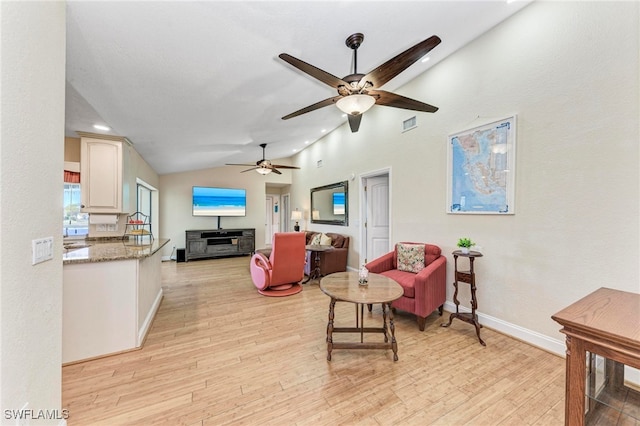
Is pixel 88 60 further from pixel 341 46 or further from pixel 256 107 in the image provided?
pixel 341 46

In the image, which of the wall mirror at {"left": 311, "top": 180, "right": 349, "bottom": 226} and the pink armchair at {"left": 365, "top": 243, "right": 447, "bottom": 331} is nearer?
the pink armchair at {"left": 365, "top": 243, "right": 447, "bottom": 331}

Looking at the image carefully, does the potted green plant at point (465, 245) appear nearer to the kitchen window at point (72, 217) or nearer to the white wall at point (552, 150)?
the white wall at point (552, 150)

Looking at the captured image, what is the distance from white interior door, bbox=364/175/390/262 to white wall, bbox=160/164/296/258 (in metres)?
4.33

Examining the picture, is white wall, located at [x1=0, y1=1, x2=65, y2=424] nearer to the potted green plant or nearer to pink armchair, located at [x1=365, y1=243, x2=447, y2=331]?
pink armchair, located at [x1=365, y1=243, x2=447, y2=331]

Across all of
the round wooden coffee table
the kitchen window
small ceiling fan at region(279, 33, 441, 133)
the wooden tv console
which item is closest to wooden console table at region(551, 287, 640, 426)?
the round wooden coffee table

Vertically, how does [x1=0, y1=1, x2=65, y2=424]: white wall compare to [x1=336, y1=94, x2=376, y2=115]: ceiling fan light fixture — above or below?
below

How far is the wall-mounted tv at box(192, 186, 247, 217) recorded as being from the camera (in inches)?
290

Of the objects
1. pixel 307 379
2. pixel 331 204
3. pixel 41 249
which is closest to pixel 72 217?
pixel 41 249

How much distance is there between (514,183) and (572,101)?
0.83 metres

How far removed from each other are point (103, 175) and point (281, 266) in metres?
2.77

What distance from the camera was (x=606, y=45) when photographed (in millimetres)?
2041

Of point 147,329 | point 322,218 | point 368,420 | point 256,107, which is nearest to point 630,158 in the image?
point 368,420

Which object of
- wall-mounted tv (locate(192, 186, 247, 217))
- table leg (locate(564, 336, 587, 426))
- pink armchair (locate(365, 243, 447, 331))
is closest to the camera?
table leg (locate(564, 336, 587, 426))

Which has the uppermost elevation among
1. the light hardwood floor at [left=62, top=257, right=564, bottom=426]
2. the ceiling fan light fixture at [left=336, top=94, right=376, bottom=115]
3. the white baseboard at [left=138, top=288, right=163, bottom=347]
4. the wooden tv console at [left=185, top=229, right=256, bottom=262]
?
the ceiling fan light fixture at [left=336, top=94, right=376, bottom=115]
